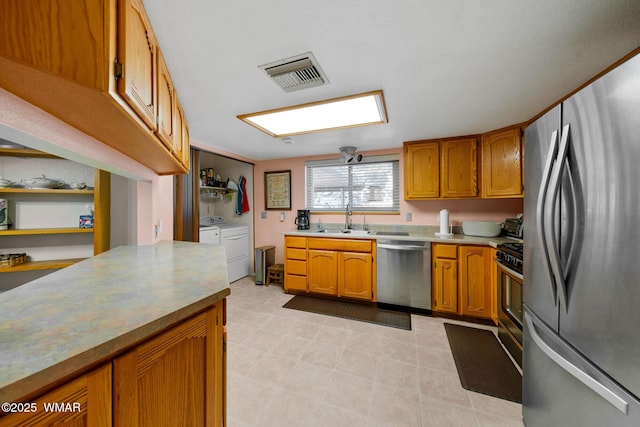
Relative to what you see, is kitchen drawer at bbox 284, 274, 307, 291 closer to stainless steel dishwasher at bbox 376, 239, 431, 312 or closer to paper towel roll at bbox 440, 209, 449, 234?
stainless steel dishwasher at bbox 376, 239, 431, 312

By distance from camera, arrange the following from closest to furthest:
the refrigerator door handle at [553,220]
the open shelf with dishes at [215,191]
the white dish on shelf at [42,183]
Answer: the refrigerator door handle at [553,220], the white dish on shelf at [42,183], the open shelf with dishes at [215,191]

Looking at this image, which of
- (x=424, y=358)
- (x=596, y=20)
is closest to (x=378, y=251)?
(x=424, y=358)

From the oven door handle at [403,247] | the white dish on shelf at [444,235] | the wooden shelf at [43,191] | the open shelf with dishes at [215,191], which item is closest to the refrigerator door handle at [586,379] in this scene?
the oven door handle at [403,247]

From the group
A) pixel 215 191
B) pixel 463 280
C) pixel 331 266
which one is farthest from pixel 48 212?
pixel 463 280

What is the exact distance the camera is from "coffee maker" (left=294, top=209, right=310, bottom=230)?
372cm

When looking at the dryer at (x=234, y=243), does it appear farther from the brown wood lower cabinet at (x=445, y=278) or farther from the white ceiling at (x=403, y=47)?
the brown wood lower cabinet at (x=445, y=278)

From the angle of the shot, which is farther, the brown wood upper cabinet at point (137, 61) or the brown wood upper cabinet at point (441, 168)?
the brown wood upper cabinet at point (441, 168)

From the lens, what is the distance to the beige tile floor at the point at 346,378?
1389 mm

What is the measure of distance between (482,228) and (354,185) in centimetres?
176

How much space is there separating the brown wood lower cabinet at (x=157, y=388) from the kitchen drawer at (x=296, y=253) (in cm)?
233

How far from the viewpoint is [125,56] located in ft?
2.53

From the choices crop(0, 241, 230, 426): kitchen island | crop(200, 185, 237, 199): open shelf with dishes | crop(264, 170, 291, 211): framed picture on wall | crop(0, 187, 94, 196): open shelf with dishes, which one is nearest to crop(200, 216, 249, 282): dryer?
crop(200, 185, 237, 199): open shelf with dishes

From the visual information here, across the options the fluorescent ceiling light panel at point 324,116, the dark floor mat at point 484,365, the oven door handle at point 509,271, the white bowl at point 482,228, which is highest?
the fluorescent ceiling light panel at point 324,116

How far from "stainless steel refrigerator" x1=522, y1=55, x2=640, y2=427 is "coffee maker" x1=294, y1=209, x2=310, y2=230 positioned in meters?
2.86
